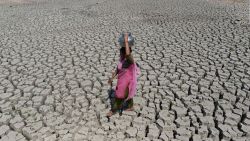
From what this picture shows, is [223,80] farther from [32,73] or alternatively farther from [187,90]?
[32,73]

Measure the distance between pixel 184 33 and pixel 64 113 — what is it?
14.8ft

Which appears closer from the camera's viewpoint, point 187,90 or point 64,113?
point 64,113

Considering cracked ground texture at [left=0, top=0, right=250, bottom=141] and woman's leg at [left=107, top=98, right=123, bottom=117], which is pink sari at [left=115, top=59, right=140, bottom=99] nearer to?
woman's leg at [left=107, top=98, right=123, bottom=117]

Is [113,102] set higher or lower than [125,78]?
lower

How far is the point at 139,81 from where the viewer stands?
4.84m

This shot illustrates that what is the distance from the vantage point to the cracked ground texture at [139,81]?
3674 millimetres

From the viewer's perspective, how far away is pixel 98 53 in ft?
20.2

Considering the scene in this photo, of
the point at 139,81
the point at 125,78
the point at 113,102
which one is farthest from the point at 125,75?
the point at 139,81

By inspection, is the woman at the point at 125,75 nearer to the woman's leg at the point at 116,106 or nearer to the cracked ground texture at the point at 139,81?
the woman's leg at the point at 116,106

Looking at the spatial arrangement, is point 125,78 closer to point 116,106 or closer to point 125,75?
point 125,75

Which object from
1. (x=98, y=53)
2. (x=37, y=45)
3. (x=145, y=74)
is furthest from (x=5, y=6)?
(x=145, y=74)

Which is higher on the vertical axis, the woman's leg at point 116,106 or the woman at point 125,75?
the woman at point 125,75

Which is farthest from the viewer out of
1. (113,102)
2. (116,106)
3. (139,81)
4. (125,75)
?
(139,81)

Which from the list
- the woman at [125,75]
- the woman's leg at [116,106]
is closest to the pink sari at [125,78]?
the woman at [125,75]
